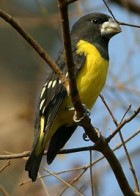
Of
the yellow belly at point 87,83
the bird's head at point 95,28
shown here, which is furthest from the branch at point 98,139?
the bird's head at point 95,28

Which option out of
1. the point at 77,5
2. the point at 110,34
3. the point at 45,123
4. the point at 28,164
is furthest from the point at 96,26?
the point at 28,164

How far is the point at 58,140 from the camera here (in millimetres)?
3828

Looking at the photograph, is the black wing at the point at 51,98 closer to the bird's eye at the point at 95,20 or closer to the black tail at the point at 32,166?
the black tail at the point at 32,166

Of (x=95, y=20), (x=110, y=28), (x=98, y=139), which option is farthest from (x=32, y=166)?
(x=95, y=20)

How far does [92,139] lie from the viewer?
329cm

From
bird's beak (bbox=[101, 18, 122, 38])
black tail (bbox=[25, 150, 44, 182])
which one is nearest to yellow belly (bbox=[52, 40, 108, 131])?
bird's beak (bbox=[101, 18, 122, 38])

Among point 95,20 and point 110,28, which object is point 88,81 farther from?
point 95,20

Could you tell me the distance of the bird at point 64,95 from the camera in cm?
365

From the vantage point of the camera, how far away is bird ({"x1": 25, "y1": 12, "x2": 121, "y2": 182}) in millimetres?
3654

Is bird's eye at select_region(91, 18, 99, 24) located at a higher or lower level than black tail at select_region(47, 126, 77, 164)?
higher

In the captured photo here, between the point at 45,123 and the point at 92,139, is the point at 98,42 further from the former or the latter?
the point at 92,139

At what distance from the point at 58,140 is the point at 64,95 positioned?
0.30 m

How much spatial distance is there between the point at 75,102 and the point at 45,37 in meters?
5.33

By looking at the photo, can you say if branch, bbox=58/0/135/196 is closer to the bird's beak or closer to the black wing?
the black wing
